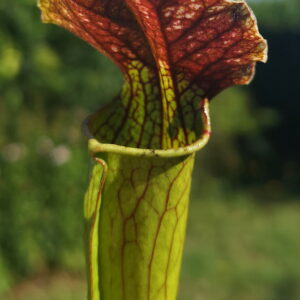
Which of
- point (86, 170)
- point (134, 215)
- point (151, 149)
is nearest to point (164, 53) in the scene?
point (151, 149)

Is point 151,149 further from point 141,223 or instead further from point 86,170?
point 86,170

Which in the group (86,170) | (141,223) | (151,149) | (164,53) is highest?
(164,53)

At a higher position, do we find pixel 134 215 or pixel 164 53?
pixel 164 53

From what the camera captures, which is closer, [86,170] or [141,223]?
[141,223]

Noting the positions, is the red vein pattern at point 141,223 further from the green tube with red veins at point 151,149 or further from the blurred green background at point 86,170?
the blurred green background at point 86,170

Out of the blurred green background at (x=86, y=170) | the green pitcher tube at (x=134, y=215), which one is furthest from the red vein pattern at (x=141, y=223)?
the blurred green background at (x=86, y=170)

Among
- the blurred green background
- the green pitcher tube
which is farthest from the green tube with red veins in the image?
the blurred green background

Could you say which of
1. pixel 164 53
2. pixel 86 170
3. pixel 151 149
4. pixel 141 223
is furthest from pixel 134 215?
pixel 86 170
